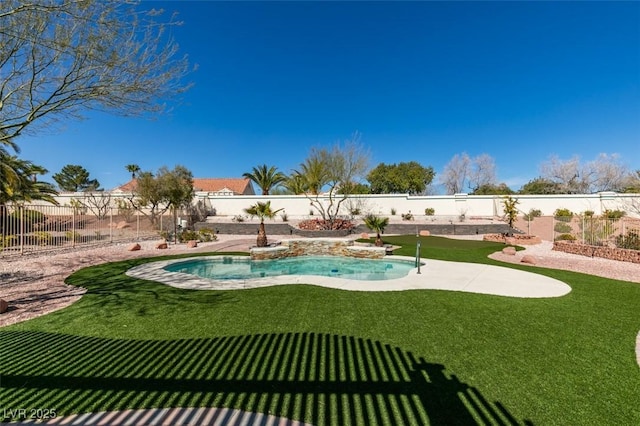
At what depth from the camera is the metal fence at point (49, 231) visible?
10648mm

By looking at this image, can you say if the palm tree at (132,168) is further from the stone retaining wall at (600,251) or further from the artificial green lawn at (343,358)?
the stone retaining wall at (600,251)

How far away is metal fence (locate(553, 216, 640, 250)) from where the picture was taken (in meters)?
10.4

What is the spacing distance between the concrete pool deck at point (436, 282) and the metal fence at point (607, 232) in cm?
601

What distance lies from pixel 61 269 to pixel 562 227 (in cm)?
2227

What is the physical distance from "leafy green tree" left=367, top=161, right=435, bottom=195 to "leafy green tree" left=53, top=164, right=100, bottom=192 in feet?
169

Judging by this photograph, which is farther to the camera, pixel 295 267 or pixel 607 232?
pixel 607 232

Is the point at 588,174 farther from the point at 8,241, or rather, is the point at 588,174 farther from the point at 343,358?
the point at 8,241

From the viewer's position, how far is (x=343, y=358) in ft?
11.0

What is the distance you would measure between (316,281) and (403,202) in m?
21.6

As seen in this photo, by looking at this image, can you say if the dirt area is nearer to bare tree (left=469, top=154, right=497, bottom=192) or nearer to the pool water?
the pool water

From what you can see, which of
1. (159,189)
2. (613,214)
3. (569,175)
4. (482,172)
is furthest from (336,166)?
(569,175)

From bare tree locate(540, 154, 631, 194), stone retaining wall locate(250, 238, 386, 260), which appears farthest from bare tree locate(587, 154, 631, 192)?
stone retaining wall locate(250, 238, 386, 260)

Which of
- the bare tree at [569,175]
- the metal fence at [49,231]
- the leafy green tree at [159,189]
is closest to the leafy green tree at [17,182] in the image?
the metal fence at [49,231]

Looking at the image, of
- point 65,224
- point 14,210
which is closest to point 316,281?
point 14,210
